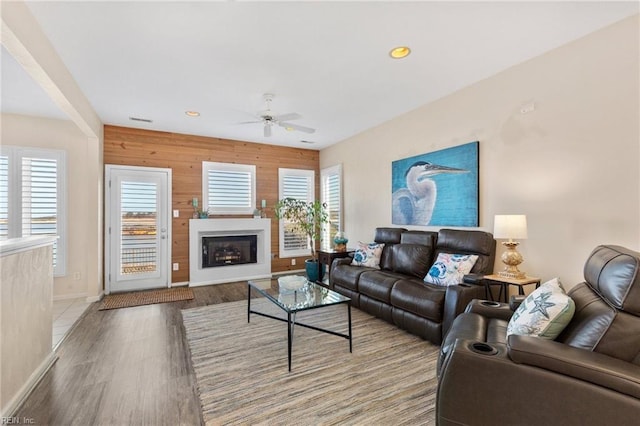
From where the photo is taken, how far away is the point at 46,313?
2.52 m

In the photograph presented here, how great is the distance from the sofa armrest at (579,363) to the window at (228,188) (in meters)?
5.16

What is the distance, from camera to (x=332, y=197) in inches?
248

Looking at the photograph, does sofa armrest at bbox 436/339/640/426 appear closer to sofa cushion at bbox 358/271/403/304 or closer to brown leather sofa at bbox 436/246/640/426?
brown leather sofa at bbox 436/246/640/426

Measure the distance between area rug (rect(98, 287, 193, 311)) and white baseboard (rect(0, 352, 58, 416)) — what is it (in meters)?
1.62

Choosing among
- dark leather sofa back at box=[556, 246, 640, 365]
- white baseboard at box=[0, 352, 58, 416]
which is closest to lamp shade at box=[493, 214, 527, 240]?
dark leather sofa back at box=[556, 246, 640, 365]

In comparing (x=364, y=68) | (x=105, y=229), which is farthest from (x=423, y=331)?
(x=105, y=229)

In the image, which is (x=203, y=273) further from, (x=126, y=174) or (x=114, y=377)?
(x=114, y=377)

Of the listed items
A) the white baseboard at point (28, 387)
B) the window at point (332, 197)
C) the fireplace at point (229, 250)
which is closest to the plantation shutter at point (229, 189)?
the fireplace at point (229, 250)

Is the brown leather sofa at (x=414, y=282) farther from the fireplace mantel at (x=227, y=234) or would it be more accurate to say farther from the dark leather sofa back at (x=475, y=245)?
the fireplace mantel at (x=227, y=234)

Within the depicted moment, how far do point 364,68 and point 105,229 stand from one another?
466 cm

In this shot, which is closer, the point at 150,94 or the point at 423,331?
the point at 423,331

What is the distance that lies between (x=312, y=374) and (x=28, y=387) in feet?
6.73

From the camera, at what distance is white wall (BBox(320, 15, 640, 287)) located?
2322 mm

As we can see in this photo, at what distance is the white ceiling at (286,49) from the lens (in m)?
2.18
